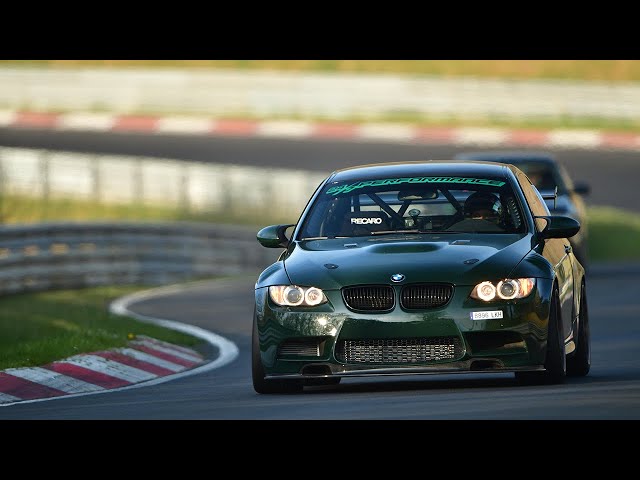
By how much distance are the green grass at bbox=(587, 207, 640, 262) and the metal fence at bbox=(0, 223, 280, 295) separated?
5.82 m

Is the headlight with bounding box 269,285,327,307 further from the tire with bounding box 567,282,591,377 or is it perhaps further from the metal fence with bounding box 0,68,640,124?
the metal fence with bounding box 0,68,640,124

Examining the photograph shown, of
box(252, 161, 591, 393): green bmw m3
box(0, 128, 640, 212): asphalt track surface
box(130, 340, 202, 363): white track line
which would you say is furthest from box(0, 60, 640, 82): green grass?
box(252, 161, 591, 393): green bmw m3

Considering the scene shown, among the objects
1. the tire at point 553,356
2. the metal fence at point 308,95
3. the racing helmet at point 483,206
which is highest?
the metal fence at point 308,95

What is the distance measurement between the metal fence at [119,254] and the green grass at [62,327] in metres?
0.28

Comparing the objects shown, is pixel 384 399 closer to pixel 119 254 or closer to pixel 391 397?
pixel 391 397

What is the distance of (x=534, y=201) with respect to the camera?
12.2 meters

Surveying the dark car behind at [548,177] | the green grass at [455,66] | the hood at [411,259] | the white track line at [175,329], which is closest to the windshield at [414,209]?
the hood at [411,259]

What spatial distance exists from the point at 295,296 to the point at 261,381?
631mm

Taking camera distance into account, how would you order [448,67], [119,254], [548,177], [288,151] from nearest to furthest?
[548,177] < [119,254] < [288,151] < [448,67]

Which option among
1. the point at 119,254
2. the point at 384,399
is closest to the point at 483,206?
the point at 384,399

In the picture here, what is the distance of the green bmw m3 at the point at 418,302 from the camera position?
34.0 ft

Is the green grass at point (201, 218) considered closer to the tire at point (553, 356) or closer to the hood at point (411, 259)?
the hood at point (411, 259)
